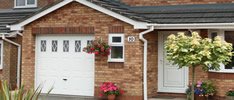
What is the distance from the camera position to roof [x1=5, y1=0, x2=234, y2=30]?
14.0m

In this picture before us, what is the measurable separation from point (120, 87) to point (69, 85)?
7.28ft

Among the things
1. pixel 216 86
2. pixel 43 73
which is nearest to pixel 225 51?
pixel 216 86

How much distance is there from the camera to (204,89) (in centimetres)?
1366

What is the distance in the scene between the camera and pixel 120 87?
1423 centimetres

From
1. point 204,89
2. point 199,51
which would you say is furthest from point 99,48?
point 199,51

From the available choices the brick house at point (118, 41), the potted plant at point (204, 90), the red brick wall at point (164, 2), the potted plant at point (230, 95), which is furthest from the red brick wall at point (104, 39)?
the potted plant at point (230, 95)

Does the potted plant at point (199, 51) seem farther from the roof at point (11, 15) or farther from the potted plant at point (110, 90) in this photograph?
the roof at point (11, 15)

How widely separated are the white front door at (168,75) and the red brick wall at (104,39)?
1.47 meters

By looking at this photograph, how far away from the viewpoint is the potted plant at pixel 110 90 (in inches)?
548

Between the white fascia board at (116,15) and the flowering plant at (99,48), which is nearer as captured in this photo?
the white fascia board at (116,15)

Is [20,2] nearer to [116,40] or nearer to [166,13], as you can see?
[116,40]

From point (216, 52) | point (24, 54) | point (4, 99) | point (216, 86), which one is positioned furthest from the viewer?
point (24, 54)

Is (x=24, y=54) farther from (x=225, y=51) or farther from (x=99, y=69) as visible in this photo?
(x=225, y=51)

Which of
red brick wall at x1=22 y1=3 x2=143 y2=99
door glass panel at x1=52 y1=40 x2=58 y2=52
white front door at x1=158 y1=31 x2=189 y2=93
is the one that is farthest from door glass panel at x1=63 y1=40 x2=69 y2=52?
white front door at x1=158 y1=31 x2=189 y2=93
